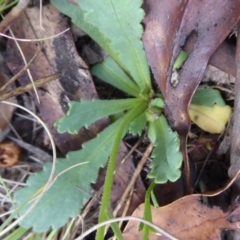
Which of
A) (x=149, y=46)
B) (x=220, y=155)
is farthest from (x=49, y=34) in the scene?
(x=220, y=155)

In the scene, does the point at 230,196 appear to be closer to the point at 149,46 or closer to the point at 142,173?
the point at 142,173

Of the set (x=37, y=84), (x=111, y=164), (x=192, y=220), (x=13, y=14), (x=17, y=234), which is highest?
(x=13, y=14)

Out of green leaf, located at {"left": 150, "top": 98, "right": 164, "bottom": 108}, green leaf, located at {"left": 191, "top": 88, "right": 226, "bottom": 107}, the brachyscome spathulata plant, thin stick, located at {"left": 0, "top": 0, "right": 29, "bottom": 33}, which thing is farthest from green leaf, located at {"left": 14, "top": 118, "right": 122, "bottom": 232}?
thin stick, located at {"left": 0, "top": 0, "right": 29, "bottom": 33}

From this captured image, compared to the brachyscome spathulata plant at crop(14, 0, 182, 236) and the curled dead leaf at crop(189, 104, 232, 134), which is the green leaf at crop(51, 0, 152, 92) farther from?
the curled dead leaf at crop(189, 104, 232, 134)

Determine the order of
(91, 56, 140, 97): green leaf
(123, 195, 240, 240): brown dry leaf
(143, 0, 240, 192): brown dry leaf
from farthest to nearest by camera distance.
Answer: (91, 56, 140, 97): green leaf
(123, 195, 240, 240): brown dry leaf
(143, 0, 240, 192): brown dry leaf

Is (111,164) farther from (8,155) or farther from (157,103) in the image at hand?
(8,155)

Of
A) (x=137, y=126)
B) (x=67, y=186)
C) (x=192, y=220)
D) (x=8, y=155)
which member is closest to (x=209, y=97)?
(x=137, y=126)
